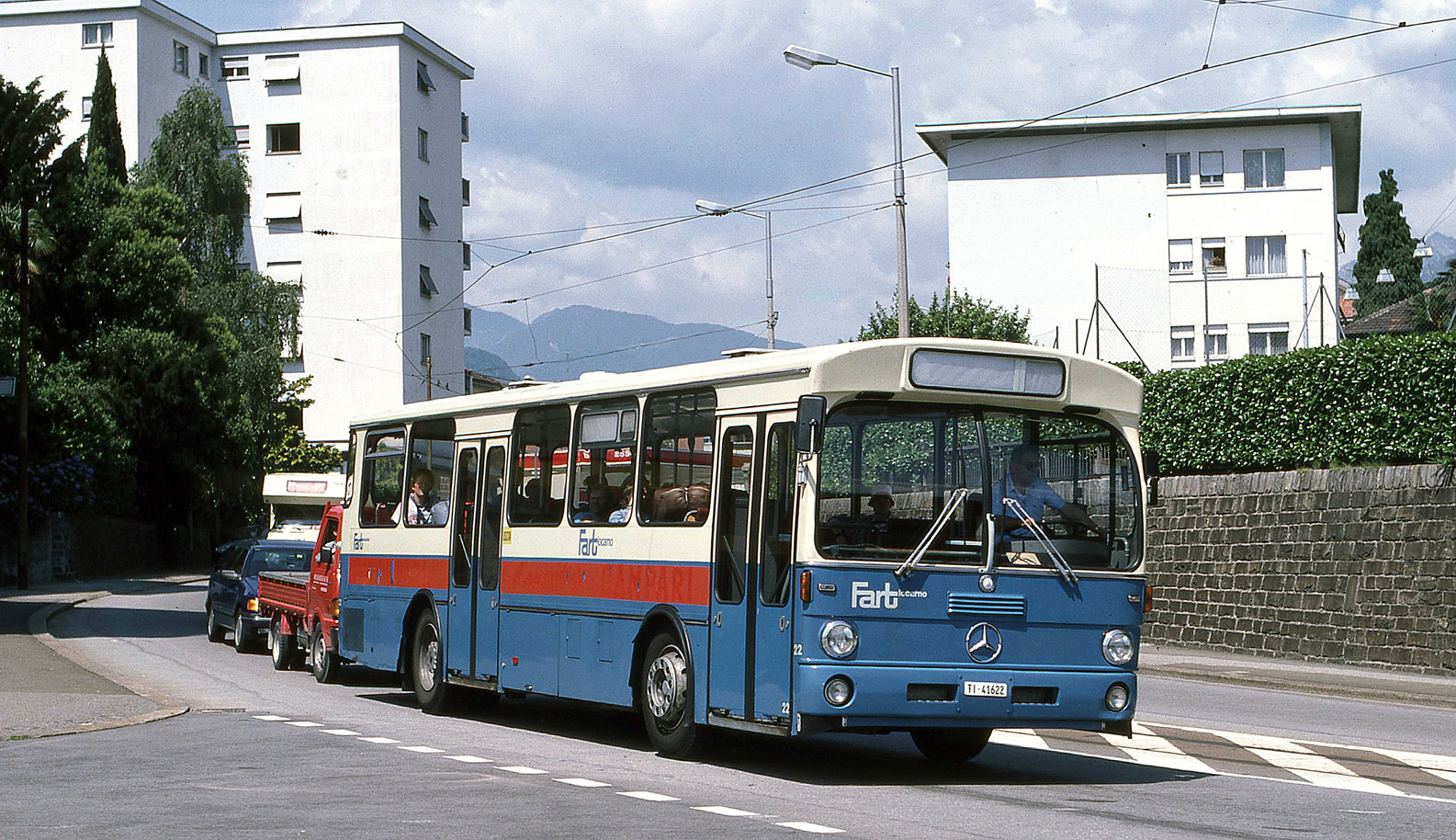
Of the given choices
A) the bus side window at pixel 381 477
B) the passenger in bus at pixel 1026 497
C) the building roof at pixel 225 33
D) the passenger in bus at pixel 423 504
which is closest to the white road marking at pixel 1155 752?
the passenger in bus at pixel 1026 497

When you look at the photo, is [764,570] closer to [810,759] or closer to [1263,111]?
[810,759]

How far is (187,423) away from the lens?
191 ft

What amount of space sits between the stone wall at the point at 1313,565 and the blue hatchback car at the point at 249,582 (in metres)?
13.4

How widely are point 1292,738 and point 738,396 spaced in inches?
224

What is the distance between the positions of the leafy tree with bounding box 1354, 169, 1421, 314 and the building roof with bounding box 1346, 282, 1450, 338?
10.4 m

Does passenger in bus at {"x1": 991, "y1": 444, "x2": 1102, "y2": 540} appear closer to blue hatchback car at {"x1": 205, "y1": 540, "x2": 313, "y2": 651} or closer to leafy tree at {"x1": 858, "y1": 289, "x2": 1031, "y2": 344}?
blue hatchback car at {"x1": 205, "y1": 540, "x2": 313, "y2": 651}

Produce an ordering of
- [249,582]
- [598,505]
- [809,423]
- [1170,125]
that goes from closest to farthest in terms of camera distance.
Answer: [809,423], [598,505], [249,582], [1170,125]

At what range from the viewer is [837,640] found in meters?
10.6

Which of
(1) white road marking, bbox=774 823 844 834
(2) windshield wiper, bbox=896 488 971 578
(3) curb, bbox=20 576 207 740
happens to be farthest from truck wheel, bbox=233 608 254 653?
(1) white road marking, bbox=774 823 844 834

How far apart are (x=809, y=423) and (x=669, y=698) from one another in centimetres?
259

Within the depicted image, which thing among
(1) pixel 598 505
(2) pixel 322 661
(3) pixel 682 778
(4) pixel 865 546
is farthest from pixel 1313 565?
(3) pixel 682 778

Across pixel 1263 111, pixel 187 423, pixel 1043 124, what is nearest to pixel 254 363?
pixel 187 423

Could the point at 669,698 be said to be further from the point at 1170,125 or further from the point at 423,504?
the point at 1170,125

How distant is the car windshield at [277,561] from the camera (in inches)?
973
